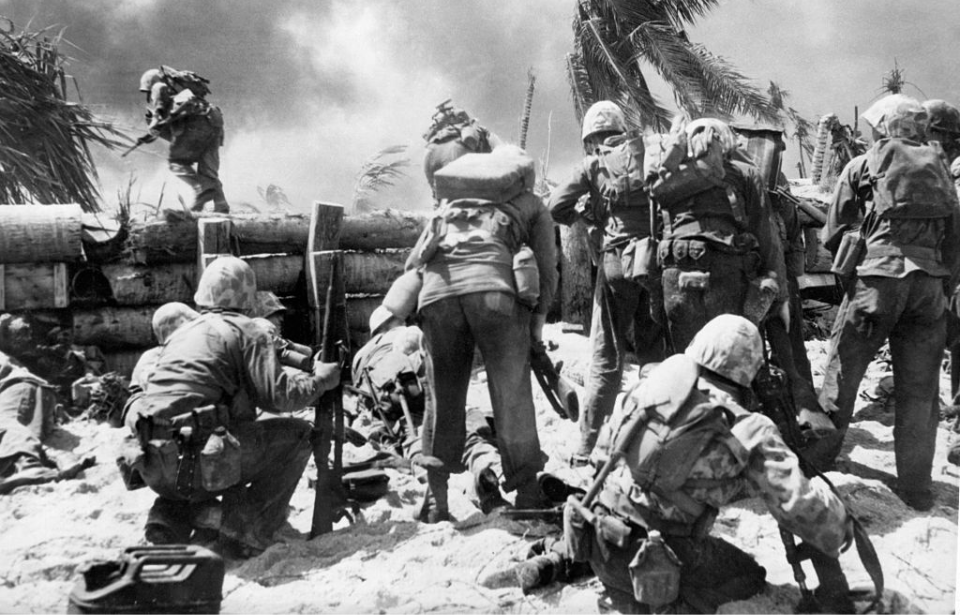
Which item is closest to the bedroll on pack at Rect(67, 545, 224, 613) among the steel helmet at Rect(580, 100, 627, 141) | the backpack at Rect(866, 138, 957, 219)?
the steel helmet at Rect(580, 100, 627, 141)

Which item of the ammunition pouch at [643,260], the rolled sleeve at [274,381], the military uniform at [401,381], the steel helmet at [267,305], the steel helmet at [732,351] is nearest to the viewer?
the steel helmet at [732,351]

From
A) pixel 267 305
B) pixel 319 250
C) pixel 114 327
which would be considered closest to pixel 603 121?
pixel 319 250

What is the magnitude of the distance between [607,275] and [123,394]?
406cm

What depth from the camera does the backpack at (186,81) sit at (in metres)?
8.81

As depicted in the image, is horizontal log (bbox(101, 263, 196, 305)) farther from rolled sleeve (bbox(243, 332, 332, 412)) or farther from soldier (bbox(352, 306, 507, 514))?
rolled sleeve (bbox(243, 332, 332, 412))

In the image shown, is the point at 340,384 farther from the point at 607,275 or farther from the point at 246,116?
the point at 246,116

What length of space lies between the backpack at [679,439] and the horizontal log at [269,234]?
5.56m

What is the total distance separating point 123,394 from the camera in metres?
7.05

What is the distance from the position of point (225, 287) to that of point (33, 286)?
3.45 metres

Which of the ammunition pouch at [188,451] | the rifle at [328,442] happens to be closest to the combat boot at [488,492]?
the rifle at [328,442]

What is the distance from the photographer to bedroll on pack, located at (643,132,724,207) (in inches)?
198

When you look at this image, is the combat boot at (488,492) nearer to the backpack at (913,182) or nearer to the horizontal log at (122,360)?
the backpack at (913,182)

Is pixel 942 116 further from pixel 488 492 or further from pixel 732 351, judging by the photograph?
pixel 488 492

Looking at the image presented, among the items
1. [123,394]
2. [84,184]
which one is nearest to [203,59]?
[84,184]
